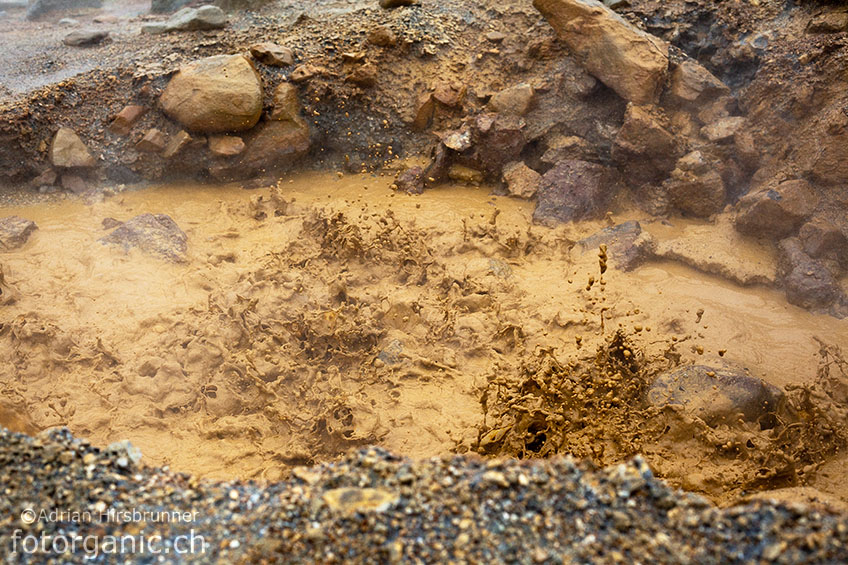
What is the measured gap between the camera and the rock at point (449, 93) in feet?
19.6

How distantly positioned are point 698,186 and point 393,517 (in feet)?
14.1

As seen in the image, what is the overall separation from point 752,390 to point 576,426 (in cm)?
96

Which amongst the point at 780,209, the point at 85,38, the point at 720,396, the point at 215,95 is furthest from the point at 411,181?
the point at 85,38

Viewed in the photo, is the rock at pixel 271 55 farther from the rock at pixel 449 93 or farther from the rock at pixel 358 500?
the rock at pixel 358 500

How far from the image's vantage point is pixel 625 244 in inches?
194

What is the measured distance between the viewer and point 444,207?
557 centimetres

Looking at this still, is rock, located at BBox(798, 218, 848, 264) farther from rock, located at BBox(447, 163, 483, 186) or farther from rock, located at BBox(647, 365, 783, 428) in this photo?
rock, located at BBox(447, 163, 483, 186)

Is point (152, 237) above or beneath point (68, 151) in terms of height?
beneath

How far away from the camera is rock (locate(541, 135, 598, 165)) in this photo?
225 inches

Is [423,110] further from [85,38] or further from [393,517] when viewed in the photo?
[393,517]

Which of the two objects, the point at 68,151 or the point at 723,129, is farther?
the point at 68,151

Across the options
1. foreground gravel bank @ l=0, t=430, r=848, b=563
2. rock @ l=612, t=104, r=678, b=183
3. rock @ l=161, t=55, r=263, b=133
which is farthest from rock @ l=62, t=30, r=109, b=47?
foreground gravel bank @ l=0, t=430, r=848, b=563

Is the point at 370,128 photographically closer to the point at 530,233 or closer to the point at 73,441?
the point at 530,233

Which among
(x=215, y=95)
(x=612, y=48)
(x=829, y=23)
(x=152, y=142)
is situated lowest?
(x=152, y=142)
